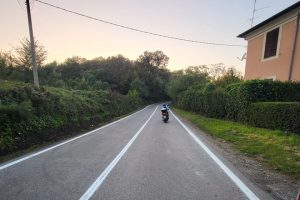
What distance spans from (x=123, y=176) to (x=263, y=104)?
1032cm

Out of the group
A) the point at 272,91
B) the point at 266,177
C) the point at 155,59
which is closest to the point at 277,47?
the point at 272,91

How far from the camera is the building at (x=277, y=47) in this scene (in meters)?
15.2

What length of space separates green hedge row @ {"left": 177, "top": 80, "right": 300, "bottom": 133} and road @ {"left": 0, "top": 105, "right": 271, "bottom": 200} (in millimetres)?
5415

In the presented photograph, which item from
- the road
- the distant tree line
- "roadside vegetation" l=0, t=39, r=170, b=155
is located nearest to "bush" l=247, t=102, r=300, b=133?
the road

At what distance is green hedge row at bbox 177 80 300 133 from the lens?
36.2ft

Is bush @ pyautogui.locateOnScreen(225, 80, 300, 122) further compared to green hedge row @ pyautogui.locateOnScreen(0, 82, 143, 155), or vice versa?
bush @ pyautogui.locateOnScreen(225, 80, 300, 122)

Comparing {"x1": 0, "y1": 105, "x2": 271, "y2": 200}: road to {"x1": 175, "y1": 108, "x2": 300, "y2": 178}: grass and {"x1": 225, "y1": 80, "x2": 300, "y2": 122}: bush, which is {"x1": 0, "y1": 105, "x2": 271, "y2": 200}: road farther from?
{"x1": 225, "y1": 80, "x2": 300, "y2": 122}: bush

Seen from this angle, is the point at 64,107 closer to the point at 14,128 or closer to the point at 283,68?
the point at 14,128

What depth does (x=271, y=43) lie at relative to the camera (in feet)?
58.5

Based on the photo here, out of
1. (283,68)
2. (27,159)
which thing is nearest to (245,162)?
(27,159)

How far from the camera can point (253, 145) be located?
909 centimetres

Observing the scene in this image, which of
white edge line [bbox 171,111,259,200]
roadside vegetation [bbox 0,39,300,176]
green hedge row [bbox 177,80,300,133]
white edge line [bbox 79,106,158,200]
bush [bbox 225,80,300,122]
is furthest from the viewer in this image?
bush [bbox 225,80,300,122]

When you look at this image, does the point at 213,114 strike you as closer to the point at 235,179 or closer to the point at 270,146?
the point at 270,146

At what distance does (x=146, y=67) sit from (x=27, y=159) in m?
95.1
